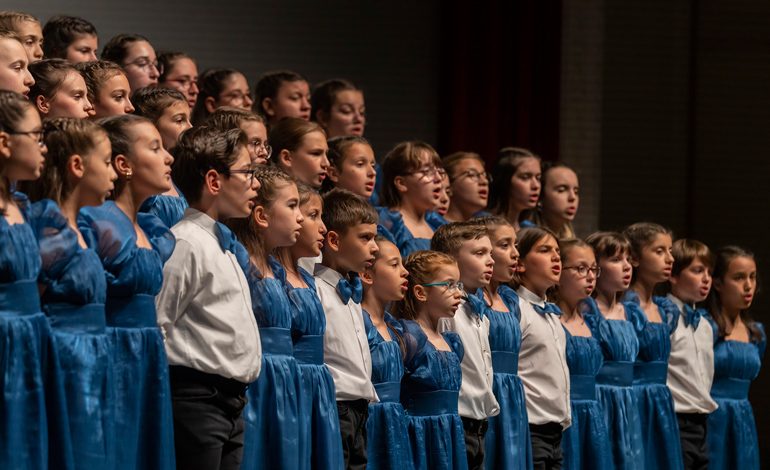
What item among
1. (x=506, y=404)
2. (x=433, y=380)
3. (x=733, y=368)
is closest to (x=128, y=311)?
(x=433, y=380)

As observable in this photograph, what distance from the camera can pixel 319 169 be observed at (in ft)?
13.5

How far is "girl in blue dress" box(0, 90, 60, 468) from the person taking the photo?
2.61 metres

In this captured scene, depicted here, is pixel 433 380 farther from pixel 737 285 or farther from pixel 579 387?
pixel 737 285

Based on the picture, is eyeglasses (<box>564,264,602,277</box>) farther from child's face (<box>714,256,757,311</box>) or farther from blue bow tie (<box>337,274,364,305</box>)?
blue bow tie (<box>337,274,364,305</box>)

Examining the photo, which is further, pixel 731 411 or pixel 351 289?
pixel 731 411

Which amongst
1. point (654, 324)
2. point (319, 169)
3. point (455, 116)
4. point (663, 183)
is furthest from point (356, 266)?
point (663, 183)

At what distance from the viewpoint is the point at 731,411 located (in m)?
5.05

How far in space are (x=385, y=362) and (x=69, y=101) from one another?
105 cm

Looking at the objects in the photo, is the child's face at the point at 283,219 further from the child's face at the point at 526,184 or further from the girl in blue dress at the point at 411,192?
the child's face at the point at 526,184

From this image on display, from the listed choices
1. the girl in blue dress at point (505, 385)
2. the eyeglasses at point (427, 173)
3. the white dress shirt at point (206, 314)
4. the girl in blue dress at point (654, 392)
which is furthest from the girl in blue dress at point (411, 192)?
the white dress shirt at point (206, 314)

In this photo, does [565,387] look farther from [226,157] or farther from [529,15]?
[529,15]

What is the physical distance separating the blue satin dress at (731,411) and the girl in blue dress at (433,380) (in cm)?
151

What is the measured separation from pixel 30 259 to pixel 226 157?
2.20 feet

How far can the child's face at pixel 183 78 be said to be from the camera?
4.51 metres
